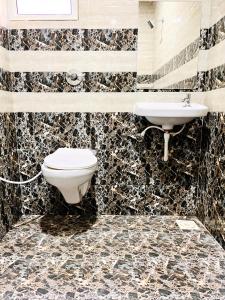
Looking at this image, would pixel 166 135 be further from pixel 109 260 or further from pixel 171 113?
pixel 109 260

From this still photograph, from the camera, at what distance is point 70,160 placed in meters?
1.76

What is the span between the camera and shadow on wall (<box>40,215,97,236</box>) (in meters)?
1.99

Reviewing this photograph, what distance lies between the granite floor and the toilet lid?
1.77 ft

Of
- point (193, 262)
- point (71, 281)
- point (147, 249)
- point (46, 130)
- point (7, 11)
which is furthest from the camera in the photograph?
point (46, 130)

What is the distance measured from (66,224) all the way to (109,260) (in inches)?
23.6

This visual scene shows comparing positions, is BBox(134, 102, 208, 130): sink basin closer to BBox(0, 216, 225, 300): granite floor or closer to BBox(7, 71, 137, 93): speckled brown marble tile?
BBox(7, 71, 137, 93): speckled brown marble tile

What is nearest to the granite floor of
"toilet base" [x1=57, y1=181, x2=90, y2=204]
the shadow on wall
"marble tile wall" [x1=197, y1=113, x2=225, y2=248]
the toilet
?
the shadow on wall

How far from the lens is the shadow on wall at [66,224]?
6.53ft

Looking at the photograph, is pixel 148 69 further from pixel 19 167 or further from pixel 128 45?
pixel 19 167

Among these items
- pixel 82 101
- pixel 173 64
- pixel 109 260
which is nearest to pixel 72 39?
pixel 82 101

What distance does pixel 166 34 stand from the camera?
6.85 ft

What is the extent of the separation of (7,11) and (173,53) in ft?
4.26

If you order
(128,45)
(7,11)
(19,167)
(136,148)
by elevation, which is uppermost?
(7,11)

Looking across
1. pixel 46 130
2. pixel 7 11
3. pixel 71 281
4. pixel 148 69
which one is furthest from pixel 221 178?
pixel 7 11
